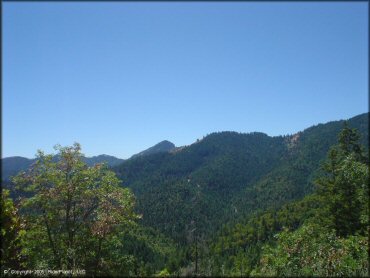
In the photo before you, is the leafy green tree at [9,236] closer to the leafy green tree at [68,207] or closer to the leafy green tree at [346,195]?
the leafy green tree at [68,207]

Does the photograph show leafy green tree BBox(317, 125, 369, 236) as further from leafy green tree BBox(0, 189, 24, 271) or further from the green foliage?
leafy green tree BBox(0, 189, 24, 271)

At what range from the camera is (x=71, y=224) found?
599 inches

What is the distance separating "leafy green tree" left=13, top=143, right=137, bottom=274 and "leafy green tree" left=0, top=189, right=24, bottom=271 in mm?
451

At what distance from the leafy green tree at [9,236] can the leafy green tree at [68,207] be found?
0.45 meters

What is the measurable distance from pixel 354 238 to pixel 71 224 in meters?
11.8

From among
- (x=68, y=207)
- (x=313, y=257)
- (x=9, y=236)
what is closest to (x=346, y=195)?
(x=313, y=257)

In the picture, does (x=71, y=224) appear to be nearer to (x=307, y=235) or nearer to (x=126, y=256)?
(x=126, y=256)

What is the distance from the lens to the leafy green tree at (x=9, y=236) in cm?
1284

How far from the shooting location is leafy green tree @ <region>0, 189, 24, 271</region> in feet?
42.1

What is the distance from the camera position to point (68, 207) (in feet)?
49.9

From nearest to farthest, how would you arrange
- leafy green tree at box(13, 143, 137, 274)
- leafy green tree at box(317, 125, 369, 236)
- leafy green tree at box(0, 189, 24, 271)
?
leafy green tree at box(0, 189, 24, 271)
leafy green tree at box(13, 143, 137, 274)
leafy green tree at box(317, 125, 369, 236)

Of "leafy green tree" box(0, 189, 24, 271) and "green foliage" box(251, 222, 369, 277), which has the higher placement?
"leafy green tree" box(0, 189, 24, 271)

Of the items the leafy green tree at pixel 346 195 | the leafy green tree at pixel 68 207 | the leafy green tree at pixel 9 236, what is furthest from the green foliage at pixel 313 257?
the leafy green tree at pixel 346 195

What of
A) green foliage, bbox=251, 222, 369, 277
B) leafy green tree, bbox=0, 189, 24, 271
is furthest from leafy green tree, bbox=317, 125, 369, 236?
leafy green tree, bbox=0, 189, 24, 271
